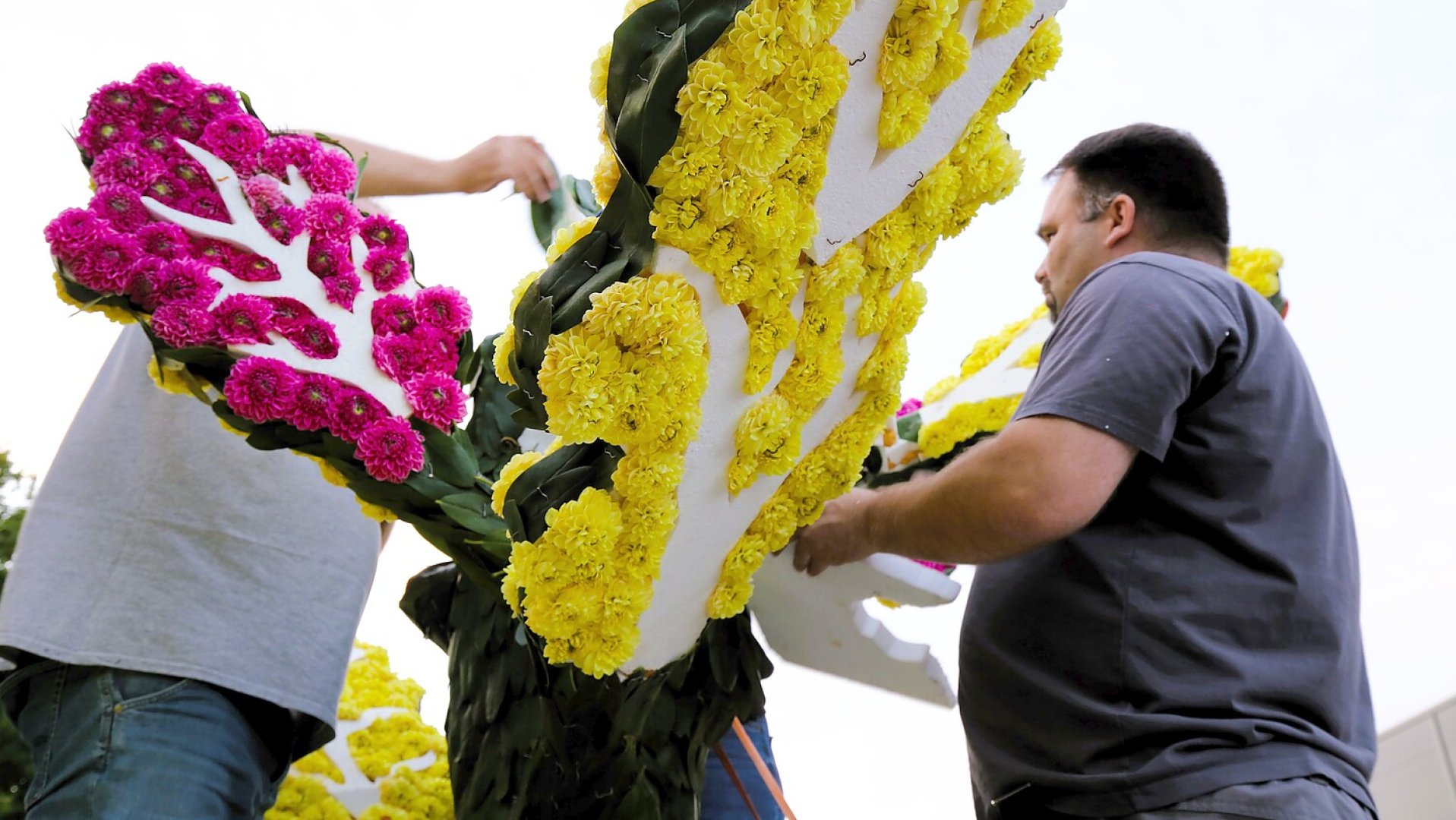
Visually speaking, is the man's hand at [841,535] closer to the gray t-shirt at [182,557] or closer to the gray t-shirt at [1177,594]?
the gray t-shirt at [1177,594]

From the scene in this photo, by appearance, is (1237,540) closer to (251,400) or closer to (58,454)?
(251,400)

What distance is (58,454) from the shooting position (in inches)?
55.6

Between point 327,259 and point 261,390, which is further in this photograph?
point 327,259

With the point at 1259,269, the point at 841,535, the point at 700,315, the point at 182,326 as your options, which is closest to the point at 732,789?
the point at 841,535

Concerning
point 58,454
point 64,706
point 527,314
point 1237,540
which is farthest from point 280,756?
point 1237,540

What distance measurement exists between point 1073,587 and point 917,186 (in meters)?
0.46

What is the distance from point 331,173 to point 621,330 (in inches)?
23.2

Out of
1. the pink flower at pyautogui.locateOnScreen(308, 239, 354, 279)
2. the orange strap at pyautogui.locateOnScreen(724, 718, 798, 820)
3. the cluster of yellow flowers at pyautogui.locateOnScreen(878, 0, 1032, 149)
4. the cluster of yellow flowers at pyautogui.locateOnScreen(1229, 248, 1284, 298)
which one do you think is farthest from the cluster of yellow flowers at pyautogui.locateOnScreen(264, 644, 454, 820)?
the cluster of yellow flowers at pyautogui.locateOnScreen(1229, 248, 1284, 298)

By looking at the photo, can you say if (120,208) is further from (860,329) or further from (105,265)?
(860,329)

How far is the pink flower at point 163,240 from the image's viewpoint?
3.89 ft

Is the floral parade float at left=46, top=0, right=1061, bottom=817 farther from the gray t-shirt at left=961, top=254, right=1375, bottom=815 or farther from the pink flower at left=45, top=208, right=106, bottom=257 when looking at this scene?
the gray t-shirt at left=961, top=254, right=1375, bottom=815

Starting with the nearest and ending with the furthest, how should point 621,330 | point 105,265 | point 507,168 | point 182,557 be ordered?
point 621,330 → point 105,265 → point 182,557 → point 507,168

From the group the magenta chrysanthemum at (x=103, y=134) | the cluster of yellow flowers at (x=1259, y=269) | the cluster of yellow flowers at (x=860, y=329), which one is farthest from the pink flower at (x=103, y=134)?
the cluster of yellow flowers at (x=1259, y=269)

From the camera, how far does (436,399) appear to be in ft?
Result: 4.13
